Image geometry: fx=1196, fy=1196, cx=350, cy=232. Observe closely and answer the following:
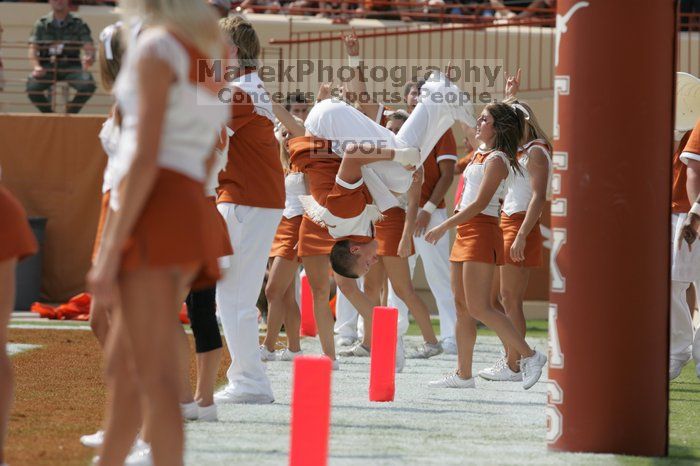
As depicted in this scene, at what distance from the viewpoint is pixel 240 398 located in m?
6.56

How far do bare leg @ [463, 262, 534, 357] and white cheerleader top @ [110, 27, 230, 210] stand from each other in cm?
398

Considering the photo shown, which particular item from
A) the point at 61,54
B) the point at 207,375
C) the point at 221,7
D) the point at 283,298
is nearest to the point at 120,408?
the point at 207,375

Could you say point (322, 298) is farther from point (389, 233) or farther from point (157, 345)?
point (157, 345)

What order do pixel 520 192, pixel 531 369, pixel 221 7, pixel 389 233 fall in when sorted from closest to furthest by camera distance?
pixel 221 7 → pixel 531 369 → pixel 520 192 → pixel 389 233

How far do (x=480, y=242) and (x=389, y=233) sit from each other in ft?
6.83

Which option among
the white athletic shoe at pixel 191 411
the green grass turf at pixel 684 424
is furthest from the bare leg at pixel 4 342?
the green grass turf at pixel 684 424

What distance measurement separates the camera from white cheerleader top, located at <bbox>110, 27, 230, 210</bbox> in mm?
3465

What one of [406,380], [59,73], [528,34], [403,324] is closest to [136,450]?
[406,380]

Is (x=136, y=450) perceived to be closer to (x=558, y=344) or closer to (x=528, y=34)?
(x=558, y=344)

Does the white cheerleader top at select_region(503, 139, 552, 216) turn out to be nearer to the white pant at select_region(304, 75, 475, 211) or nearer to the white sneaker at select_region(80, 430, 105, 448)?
the white pant at select_region(304, 75, 475, 211)

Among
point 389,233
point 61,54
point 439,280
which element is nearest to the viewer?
point 389,233

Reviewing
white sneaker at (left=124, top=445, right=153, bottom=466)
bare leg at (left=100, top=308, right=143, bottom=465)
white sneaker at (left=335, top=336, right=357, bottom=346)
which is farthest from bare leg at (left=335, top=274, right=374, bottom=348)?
bare leg at (left=100, top=308, right=143, bottom=465)

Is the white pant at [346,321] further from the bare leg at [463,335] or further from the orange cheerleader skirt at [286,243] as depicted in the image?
the bare leg at [463,335]

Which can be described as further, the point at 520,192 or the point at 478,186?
the point at 520,192
